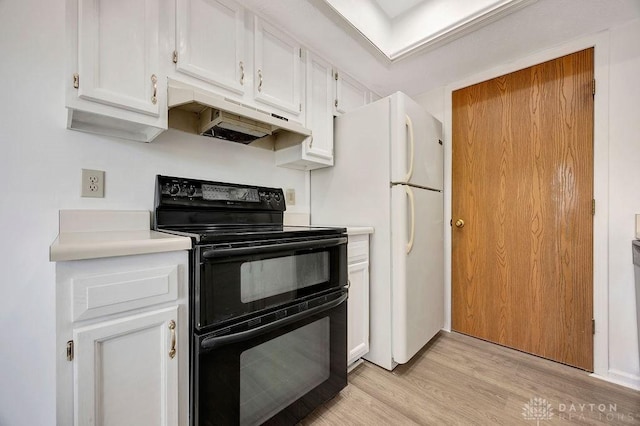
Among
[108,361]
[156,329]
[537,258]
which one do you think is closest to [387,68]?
[537,258]

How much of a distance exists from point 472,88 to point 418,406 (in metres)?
2.27

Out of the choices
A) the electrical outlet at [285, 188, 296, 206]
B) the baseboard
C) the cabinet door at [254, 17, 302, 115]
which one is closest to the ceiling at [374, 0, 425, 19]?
the cabinet door at [254, 17, 302, 115]

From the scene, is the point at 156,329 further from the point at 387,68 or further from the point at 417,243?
the point at 387,68

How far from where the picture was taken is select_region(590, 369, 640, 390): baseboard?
5.03ft

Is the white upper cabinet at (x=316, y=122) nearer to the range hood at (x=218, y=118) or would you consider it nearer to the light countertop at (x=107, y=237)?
the range hood at (x=218, y=118)

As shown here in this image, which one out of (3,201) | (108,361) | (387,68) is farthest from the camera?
(387,68)

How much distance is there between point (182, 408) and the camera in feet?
3.01

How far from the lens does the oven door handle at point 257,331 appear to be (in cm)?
91

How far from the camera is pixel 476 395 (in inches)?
58.7

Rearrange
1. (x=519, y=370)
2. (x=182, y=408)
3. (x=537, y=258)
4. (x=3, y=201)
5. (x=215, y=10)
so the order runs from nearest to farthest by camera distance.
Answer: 1. (x=182, y=408)
2. (x=3, y=201)
3. (x=215, y=10)
4. (x=519, y=370)
5. (x=537, y=258)

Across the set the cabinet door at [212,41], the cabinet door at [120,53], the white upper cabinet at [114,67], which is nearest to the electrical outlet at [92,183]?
the white upper cabinet at [114,67]

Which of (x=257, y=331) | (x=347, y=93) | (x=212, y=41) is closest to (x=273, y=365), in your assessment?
(x=257, y=331)

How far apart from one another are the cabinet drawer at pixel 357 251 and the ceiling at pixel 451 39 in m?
1.28

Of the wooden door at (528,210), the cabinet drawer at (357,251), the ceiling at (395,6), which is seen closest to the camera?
the cabinet drawer at (357,251)
